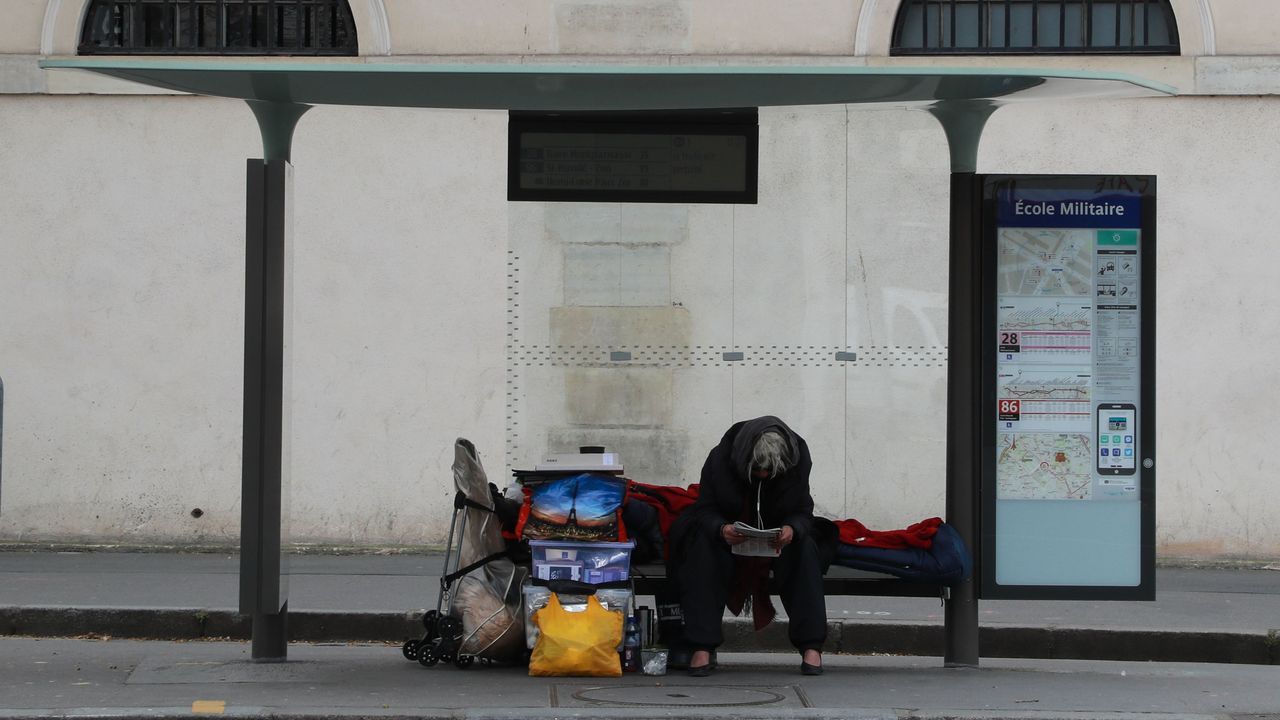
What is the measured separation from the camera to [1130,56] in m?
11.7

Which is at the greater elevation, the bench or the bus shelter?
the bus shelter

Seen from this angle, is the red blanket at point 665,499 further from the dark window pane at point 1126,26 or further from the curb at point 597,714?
the dark window pane at point 1126,26

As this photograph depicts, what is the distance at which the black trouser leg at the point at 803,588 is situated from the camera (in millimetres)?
6789

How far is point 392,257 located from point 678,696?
627cm

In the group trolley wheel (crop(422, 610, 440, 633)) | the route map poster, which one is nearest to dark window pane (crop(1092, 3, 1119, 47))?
the route map poster

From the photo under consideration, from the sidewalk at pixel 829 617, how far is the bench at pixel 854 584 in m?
1.59

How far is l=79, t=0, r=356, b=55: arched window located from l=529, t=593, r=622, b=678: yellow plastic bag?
6442mm

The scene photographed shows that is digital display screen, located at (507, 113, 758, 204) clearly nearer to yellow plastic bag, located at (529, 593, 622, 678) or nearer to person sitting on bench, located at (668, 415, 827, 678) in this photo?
person sitting on bench, located at (668, 415, 827, 678)

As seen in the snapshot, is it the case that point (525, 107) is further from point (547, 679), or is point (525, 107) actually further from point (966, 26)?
point (966, 26)

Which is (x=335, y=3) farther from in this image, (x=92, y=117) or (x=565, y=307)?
(x=565, y=307)

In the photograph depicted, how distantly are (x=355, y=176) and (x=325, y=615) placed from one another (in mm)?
4165

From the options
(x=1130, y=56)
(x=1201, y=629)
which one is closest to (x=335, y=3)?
(x=1130, y=56)

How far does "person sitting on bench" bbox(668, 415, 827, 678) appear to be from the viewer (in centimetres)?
→ 675

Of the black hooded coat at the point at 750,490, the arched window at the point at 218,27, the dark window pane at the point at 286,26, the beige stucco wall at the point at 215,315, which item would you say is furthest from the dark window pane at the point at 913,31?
the black hooded coat at the point at 750,490
